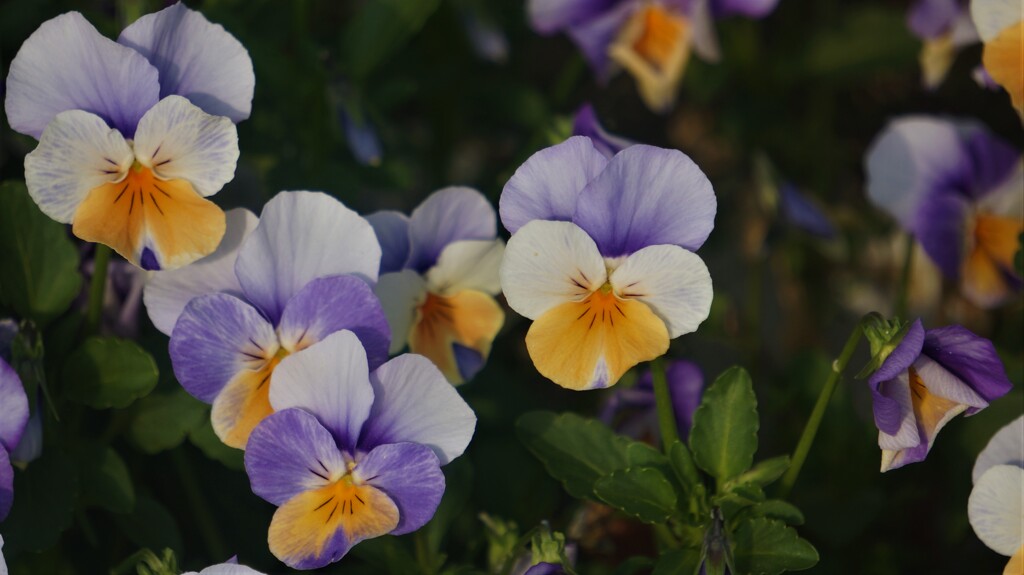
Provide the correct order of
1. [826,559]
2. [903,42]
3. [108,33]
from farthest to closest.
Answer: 1. [903,42]
2. [826,559]
3. [108,33]

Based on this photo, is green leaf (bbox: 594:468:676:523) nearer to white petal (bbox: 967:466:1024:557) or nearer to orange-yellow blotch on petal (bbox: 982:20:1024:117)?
white petal (bbox: 967:466:1024:557)

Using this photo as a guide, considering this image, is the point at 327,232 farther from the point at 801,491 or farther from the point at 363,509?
the point at 801,491

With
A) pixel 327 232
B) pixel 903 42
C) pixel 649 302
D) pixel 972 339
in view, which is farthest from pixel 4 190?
pixel 903 42

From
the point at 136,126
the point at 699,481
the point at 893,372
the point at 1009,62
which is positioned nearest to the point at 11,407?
the point at 136,126

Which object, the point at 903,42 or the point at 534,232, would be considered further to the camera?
the point at 903,42

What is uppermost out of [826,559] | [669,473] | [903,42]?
[669,473]

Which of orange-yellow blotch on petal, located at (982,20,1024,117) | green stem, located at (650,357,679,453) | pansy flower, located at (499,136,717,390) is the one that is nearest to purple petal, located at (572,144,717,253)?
pansy flower, located at (499,136,717,390)
